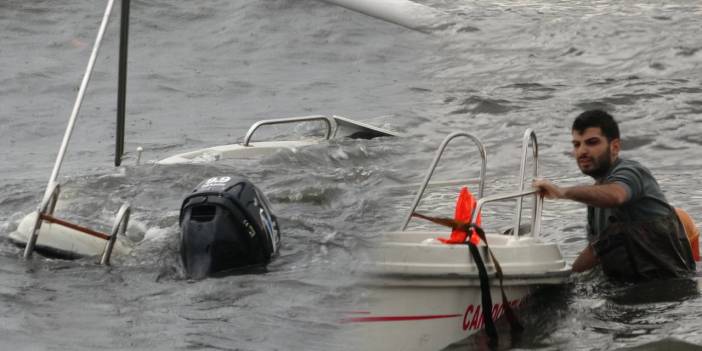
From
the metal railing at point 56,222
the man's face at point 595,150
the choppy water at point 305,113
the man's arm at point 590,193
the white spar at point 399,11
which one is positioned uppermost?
the white spar at point 399,11

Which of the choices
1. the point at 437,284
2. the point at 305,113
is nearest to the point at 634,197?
the point at 437,284

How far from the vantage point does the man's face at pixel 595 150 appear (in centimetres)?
780

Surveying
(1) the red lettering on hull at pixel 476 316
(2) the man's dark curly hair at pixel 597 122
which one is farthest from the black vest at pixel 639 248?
(1) the red lettering on hull at pixel 476 316

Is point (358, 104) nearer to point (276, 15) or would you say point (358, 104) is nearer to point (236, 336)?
point (276, 15)

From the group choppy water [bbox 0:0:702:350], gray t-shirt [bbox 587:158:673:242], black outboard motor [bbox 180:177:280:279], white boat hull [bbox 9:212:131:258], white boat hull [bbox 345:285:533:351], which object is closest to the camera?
white boat hull [bbox 345:285:533:351]

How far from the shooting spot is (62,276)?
24.0 ft

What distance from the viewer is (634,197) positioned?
7691 millimetres

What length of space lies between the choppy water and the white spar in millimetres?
1657

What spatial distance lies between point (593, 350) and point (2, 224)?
4.62 metres

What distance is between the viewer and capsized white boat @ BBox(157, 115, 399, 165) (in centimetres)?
1088

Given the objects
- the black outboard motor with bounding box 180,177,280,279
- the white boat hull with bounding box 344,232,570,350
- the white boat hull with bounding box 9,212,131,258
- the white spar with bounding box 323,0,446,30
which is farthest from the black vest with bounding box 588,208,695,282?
the white boat hull with bounding box 9,212,131,258

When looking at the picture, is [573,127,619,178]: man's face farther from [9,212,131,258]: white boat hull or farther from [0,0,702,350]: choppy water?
[9,212,131,258]: white boat hull

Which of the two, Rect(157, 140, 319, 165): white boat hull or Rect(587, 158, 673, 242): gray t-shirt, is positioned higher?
Rect(587, 158, 673, 242): gray t-shirt

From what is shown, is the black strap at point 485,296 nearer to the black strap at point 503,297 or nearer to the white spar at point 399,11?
the black strap at point 503,297
